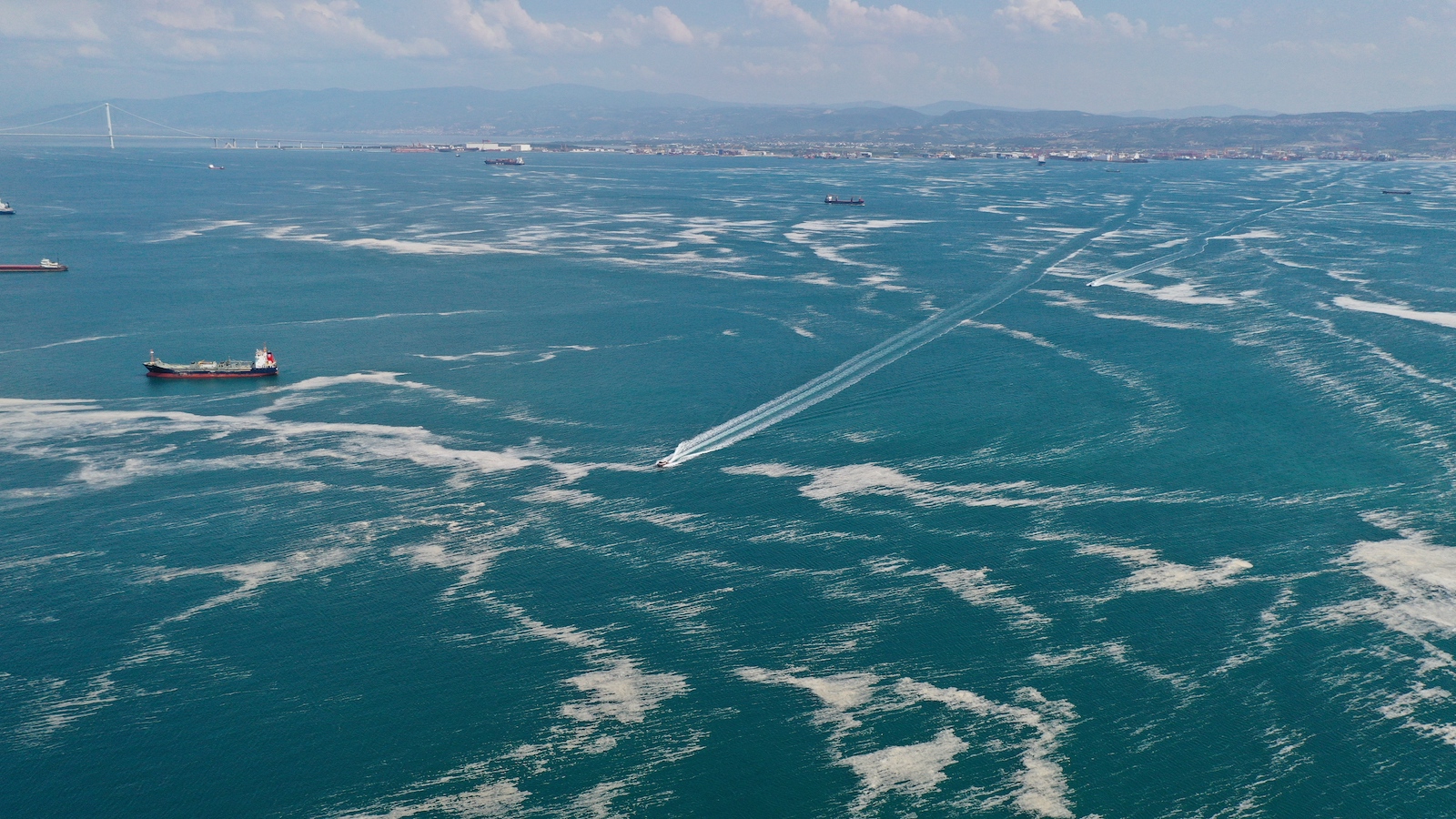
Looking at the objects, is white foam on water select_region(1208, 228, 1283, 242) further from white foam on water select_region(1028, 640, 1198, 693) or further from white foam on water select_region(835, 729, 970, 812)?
white foam on water select_region(835, 729, 970, 812)

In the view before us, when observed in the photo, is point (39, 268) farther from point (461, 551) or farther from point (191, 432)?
point (461, 551)

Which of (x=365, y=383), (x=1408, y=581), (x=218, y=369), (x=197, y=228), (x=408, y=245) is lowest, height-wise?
(x=1408, y=581)

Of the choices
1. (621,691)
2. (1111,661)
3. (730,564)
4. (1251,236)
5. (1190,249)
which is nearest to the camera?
(621,691)

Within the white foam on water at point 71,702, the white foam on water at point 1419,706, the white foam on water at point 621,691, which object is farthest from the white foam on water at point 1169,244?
the white foam on water at point 71,702

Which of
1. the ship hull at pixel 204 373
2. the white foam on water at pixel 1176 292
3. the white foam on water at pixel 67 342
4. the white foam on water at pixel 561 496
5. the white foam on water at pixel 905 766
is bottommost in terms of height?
the white foam on water at pixel 905 766

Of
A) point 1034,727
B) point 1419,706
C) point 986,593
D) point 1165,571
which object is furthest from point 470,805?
point 1419,706

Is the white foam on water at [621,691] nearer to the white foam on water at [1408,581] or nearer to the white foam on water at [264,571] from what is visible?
the white foam on water at [264,571]

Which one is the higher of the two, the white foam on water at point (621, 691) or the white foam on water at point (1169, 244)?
the white foam on water at point (1169, 244)
